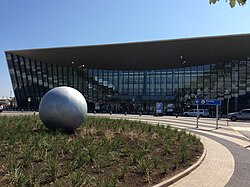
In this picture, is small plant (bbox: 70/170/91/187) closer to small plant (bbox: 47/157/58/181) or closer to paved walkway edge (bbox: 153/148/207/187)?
small plant (bbox: 47/157/58/181)

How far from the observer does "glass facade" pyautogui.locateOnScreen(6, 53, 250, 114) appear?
53.8m

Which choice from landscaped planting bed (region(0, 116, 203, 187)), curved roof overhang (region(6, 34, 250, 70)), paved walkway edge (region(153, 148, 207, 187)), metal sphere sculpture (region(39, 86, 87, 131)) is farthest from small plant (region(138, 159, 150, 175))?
curved roof overhang (region(6, 34, 250, 70))

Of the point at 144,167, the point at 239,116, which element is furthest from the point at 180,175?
the point at 239,116

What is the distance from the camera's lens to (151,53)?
55719mm

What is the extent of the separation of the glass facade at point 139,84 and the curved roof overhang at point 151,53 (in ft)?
5.64

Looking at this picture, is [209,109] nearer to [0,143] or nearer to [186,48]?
[186,48]

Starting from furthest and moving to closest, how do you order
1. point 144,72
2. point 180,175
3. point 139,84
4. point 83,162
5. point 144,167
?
point 144,72, point 139,84, point 83,162, point 180,175, point 144,167

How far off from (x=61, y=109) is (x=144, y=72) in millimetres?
51195

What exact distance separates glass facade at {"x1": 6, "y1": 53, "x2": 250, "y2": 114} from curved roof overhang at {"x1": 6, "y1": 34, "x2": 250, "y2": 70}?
1.72 m

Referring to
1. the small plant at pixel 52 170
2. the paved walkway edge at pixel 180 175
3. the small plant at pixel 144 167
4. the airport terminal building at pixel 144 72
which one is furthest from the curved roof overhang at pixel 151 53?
the small plant at pixel 52 170

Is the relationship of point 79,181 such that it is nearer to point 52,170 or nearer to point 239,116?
point 52,170

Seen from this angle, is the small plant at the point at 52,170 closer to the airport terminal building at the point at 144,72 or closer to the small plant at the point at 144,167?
the small plant at the point at 144,167

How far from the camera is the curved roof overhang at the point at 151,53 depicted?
4981 cm

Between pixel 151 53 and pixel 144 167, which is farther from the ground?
pixel 151 53
